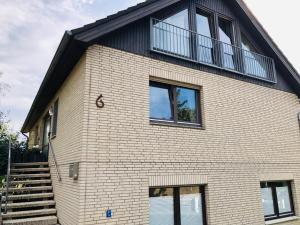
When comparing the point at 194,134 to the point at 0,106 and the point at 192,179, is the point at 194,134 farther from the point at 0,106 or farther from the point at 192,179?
the point at 0,106

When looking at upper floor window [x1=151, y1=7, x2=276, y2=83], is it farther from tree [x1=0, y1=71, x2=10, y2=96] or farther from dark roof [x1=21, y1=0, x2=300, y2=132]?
tree [x1=0, y1=71, x2=10, y2=96]

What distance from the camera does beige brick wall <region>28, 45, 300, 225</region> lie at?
19.5 ft

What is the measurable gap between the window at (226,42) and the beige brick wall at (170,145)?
80cm

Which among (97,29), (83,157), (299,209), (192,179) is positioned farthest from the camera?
(299,209)

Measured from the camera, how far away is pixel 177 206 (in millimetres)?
A: 6918

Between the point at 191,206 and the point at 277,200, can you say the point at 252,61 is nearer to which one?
the point at 277,200

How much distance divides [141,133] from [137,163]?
743 mm

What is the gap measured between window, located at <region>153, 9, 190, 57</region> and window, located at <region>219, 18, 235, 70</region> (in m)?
1.56

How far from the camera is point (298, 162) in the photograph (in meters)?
10.2

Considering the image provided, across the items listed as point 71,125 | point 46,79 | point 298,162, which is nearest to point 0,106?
point 46,79

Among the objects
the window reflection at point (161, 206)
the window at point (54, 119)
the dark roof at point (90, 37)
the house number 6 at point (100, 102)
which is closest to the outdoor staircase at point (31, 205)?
Answer: the window at point (54, 119)

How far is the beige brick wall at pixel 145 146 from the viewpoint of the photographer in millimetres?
5938

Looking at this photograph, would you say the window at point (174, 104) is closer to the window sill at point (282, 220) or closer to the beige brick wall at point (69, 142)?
the beige brick wall at point (69, 142)

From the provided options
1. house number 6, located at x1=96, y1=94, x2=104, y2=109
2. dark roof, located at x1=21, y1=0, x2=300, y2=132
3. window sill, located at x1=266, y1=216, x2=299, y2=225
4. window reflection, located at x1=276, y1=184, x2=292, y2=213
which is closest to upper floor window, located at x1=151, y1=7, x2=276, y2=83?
dark roof, located at x1=21, y1=0, x2=300, y2=132
